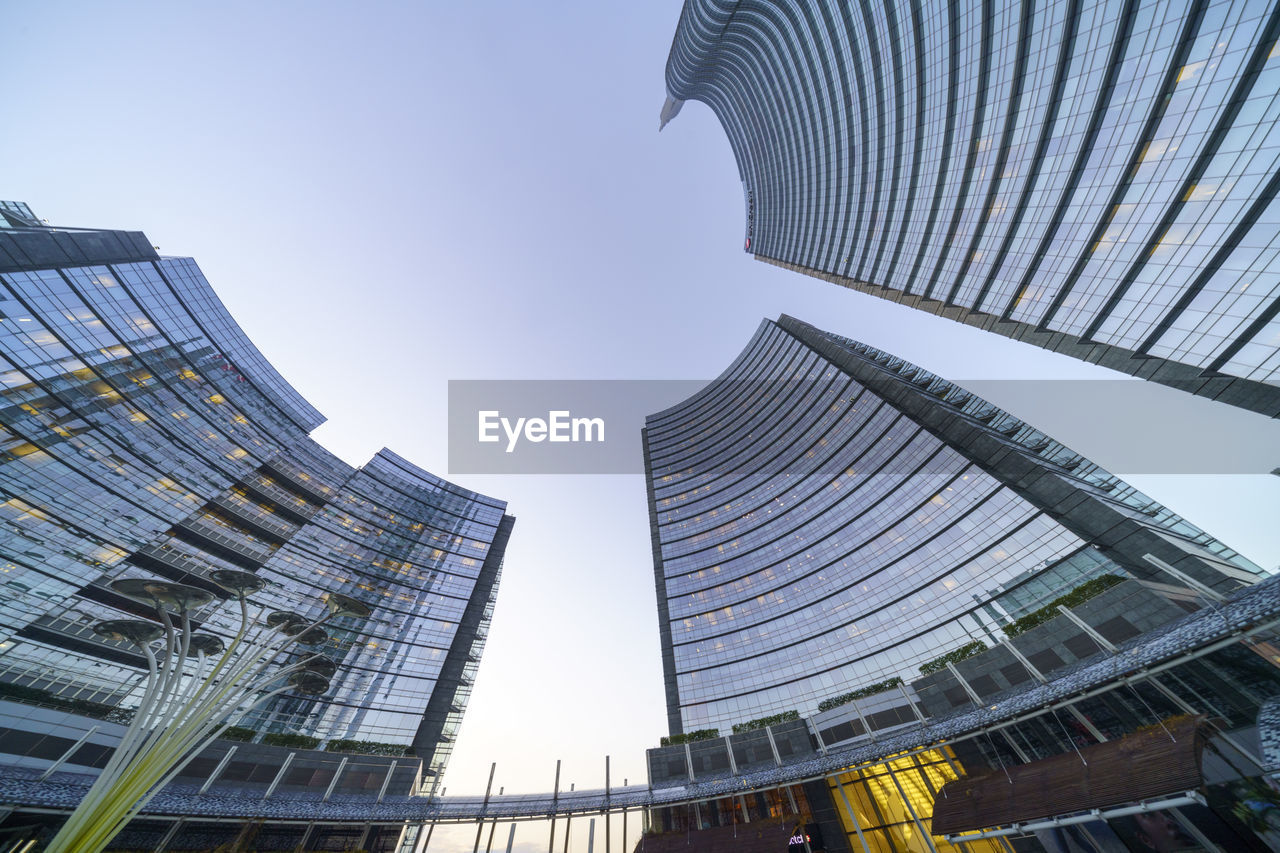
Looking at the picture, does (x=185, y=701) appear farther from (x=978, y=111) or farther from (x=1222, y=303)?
(x=978, y=111)

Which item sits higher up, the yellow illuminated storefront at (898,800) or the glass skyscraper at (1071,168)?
the glass skyscraper at (1071,168)

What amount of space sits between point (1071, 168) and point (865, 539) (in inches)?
1542

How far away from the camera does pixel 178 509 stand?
4366 cm

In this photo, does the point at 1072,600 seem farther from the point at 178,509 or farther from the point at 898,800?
the point at 178,509

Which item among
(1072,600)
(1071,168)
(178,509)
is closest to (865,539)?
(1072,600)

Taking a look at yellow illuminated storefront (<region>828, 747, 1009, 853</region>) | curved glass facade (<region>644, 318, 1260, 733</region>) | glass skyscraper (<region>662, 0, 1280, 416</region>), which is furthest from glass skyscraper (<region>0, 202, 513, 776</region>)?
glass skyscraper (<region>662, 0, 1280, 416</region>)

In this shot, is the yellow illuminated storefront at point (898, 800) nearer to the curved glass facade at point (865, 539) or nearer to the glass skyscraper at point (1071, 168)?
the curved glass facade at point (865, 539)

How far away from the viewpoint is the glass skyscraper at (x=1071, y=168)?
24.1 metres

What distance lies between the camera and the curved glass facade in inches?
1496

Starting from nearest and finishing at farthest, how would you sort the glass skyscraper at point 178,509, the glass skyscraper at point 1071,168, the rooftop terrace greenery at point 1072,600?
the glass skyscraper at point 1071,168 → the rooftop terrace greenery at point 1072,600 → the glass skyscraper at point 178,509

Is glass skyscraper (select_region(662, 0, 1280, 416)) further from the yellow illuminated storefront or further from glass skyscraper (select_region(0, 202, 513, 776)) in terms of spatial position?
glass skyscraper (select_region(0, 202, 513, 776))

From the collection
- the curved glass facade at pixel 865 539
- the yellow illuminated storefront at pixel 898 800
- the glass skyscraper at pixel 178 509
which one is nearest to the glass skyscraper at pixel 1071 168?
the curved glass facade at pixel 865 539

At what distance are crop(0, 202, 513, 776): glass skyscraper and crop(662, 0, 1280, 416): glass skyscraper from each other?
2840 inches

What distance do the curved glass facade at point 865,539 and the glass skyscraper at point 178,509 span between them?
3262cm
